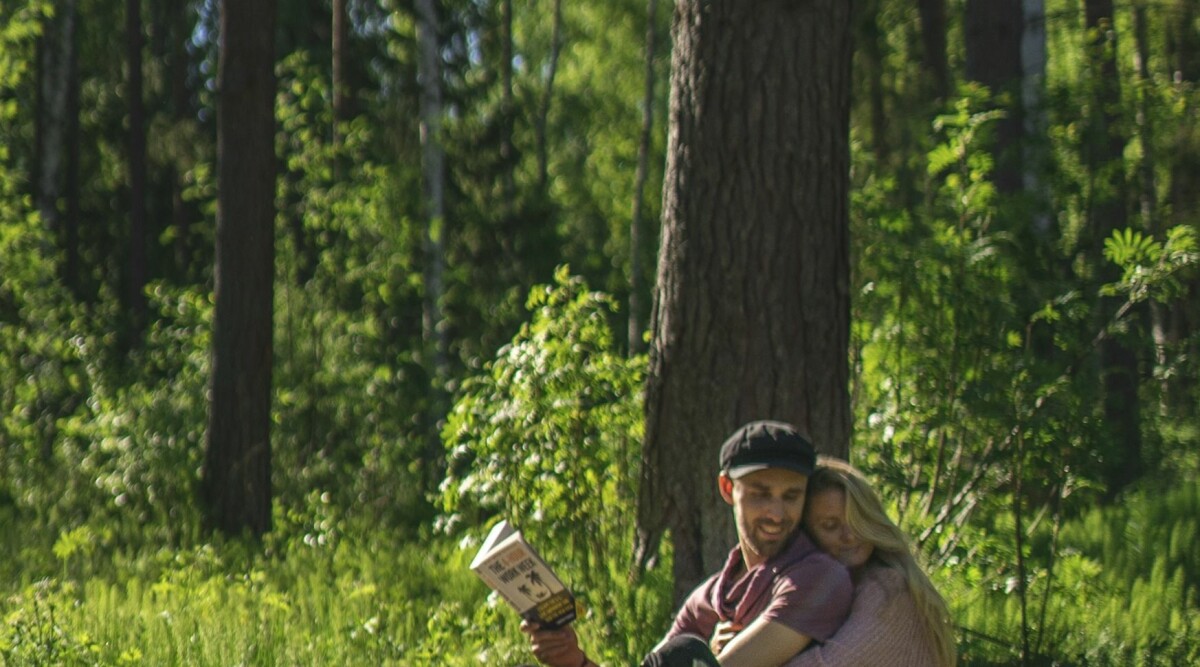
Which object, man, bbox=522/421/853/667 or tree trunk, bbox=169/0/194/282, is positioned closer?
man, bbox=522/421/853/667

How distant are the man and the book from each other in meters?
0.10

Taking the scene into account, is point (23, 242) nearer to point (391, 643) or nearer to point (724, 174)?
point (391, 643)

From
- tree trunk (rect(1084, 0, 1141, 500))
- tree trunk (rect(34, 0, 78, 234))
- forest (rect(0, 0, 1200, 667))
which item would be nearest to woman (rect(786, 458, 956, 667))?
forest (rect(0, 0, 1200, 667))

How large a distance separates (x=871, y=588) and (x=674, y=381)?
2.78m

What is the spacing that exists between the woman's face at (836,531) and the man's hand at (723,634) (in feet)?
1.03

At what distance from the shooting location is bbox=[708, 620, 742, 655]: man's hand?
4.48 meters

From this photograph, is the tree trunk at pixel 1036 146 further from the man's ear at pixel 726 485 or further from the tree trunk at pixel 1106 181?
the man's ear at pixel 726 485

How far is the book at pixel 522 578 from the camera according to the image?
394cm

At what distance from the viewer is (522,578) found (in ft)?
13.1

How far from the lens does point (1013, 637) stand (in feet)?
24.1

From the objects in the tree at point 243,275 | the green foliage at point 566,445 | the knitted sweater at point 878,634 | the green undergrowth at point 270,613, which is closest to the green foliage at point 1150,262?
the green foliage at point 566,445

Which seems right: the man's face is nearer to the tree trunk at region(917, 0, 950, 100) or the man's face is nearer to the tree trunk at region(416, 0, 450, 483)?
the tree trunk at region(416, 0, 450, 483)

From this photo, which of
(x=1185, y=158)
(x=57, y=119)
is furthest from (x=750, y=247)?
(x=57, y=119)

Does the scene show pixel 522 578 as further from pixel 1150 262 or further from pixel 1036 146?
pixel 1036 146
